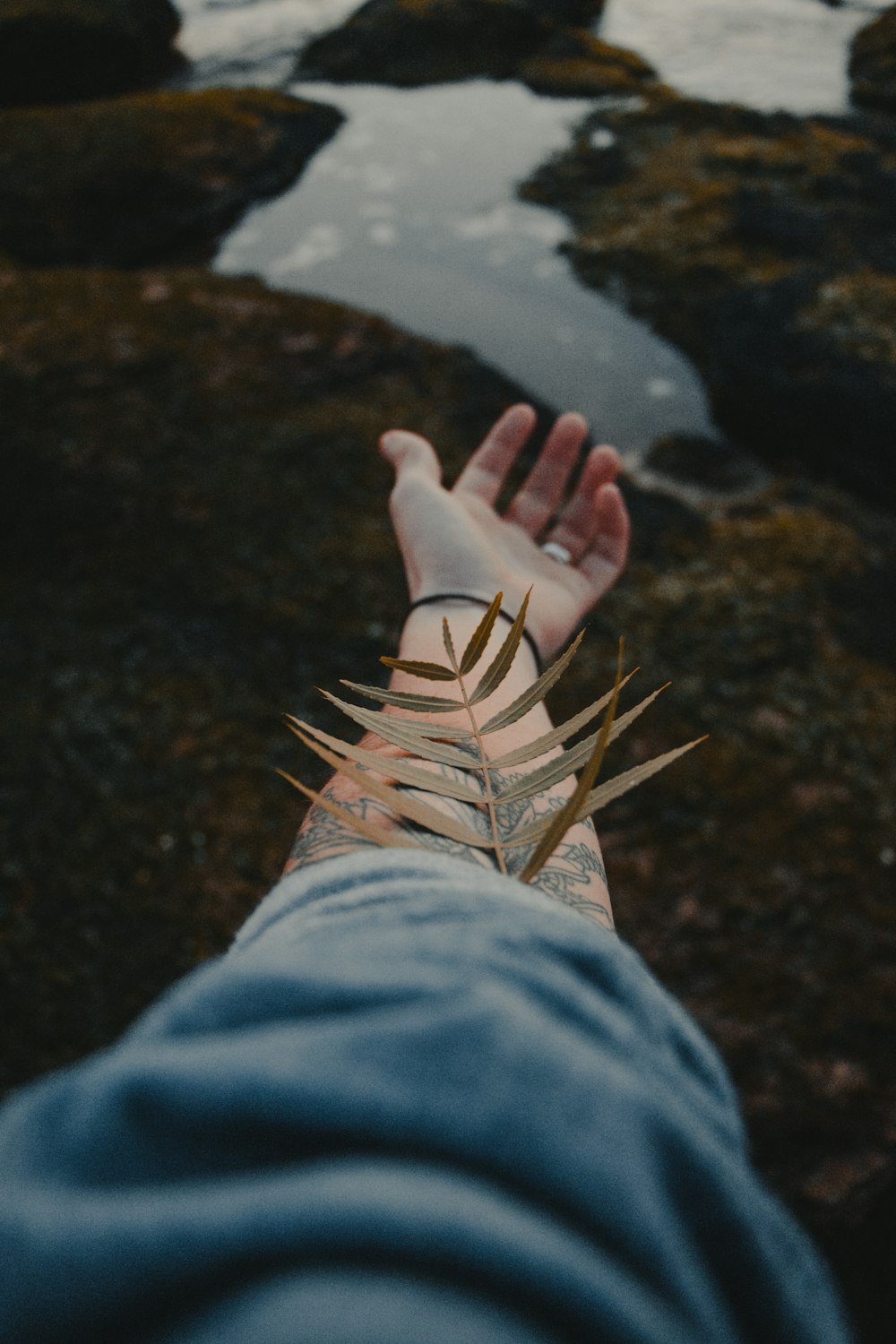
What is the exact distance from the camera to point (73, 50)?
8.26m

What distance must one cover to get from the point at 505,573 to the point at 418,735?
121 centimetres

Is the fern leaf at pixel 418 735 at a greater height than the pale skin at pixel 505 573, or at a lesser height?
greater

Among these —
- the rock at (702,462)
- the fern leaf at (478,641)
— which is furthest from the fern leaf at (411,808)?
the rock at (702,462)

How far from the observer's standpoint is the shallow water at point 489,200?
5.41 m

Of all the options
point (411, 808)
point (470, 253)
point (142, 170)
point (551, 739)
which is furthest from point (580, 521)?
point (142, 170)

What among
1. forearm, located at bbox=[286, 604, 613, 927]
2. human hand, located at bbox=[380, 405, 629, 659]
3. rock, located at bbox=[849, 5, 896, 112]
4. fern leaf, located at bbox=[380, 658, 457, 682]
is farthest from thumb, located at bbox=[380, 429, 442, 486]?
rock, located at bbox=[849, 5, 896, 112]

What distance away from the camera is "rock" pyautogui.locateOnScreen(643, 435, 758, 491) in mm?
4672

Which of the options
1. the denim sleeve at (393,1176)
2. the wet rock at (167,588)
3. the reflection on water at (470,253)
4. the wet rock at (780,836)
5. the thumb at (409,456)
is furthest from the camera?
the reflection on water at (470,253)

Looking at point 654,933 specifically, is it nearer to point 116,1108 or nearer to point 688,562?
point 688,562

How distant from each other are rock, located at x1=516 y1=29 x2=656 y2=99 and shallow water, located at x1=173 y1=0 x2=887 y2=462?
226mm

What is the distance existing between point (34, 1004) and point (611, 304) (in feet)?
18.3

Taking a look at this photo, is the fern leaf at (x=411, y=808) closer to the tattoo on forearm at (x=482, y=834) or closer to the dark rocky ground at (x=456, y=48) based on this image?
the tattoo on forearm at (x=482, y=834)

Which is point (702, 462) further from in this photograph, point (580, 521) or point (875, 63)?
point (875, 63)

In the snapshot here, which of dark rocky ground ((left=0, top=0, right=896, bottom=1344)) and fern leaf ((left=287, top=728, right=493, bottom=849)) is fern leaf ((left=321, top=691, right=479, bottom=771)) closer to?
fern leaf ((left=287, top=728, right=493, bottom=849))
